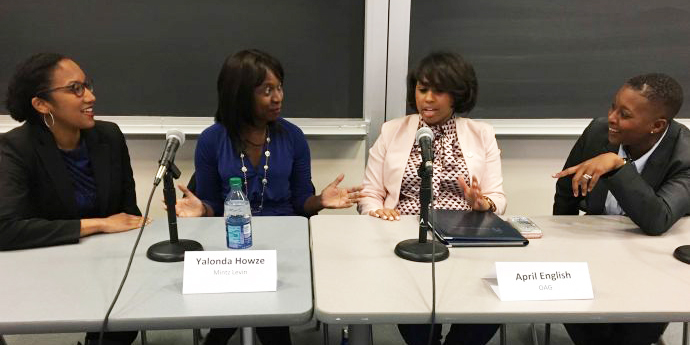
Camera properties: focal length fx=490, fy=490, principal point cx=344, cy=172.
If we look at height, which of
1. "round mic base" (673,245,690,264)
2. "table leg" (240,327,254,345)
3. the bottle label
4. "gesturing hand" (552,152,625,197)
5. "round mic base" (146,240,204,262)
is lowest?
"table leg" (240,327,254,345)

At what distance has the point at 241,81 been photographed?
6.05 ft

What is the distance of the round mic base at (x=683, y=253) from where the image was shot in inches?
52.3

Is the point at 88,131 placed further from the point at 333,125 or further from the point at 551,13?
the point at 551,13

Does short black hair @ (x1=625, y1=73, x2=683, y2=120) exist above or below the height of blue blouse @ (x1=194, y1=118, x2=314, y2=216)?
above


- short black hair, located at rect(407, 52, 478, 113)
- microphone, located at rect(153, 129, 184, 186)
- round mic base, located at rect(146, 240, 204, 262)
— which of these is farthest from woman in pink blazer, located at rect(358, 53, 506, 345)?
microphone, located at rect(153, 129, 184, 186)

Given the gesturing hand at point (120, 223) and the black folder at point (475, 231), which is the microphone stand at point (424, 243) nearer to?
the black folder at point (475, 231)

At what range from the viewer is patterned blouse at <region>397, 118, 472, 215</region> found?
191 cm

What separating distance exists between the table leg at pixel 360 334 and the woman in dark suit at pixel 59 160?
0.75m

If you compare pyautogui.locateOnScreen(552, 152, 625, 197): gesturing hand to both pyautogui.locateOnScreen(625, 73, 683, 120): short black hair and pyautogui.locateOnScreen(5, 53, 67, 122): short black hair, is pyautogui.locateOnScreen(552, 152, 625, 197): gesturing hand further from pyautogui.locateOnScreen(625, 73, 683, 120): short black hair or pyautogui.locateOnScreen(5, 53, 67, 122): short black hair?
pyautogui.locateOnScreen(5, 53, 67, 122): short black hair

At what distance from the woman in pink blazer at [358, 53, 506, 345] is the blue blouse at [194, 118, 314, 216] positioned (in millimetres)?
302

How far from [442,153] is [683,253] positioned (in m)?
0.85

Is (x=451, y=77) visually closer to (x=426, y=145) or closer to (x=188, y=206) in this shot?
(x=426, y=145)

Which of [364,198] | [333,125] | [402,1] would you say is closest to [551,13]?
[402,1]

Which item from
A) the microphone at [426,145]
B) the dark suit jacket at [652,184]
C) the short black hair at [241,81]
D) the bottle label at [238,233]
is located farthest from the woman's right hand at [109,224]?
the dark suit jacket at [652,184]
